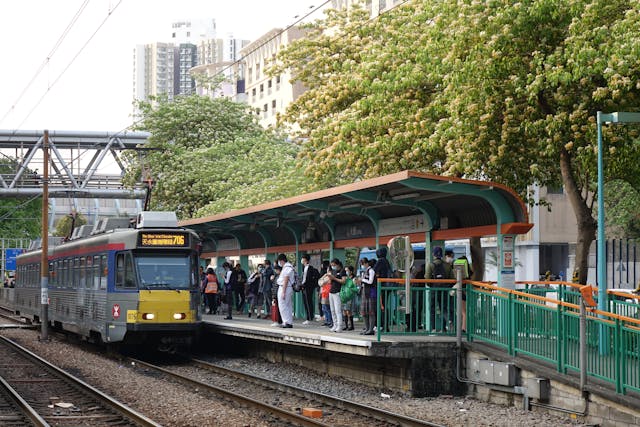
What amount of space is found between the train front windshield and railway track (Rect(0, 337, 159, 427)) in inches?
112

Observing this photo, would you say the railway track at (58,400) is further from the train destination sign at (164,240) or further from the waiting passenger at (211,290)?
the waiting passenger at (211,290)

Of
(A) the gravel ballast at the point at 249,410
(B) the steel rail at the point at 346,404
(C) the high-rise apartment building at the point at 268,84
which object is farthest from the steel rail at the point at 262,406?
(C) the high-rise apartment building at the point at 268,84

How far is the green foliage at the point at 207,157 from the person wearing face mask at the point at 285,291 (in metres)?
19.2

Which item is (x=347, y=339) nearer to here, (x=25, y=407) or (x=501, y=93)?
(x=25, y=407)

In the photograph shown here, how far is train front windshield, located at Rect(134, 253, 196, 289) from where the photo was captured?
24.1 metres

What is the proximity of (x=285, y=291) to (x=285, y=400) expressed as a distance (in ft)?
20.2

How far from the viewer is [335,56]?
3269 centimetres

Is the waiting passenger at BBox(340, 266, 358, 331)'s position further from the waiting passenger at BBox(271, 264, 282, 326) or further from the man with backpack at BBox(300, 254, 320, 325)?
the waiting passenger at BBox(271, 264, 282, 326)

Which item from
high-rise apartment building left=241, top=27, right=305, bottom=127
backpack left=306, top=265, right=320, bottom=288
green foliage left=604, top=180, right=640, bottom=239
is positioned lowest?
backpack left=306, top=265, right=320, bottom=288

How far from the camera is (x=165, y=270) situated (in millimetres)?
24312

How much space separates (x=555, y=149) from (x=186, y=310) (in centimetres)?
879

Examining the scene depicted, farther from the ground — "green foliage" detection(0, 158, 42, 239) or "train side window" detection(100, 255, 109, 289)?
"green foliage" detection(0, 158, 42, 239)

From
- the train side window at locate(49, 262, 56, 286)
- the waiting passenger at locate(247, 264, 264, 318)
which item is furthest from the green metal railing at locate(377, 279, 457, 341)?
the train side window at locate(49, 262, 56, 286)

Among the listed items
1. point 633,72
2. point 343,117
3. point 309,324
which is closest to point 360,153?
point 343,117
